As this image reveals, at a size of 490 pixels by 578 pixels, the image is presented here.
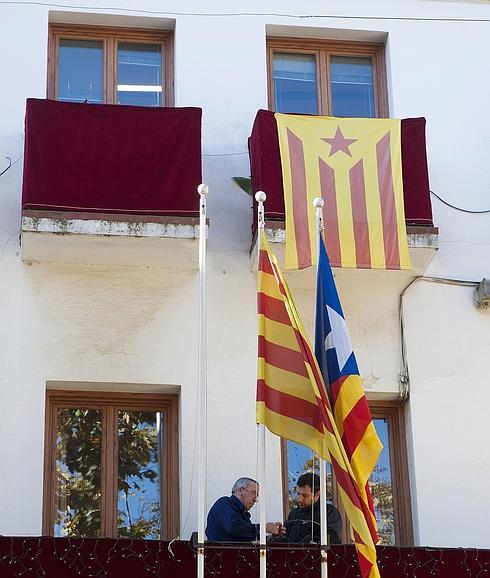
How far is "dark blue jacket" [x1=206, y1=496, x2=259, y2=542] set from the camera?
13.0 meters

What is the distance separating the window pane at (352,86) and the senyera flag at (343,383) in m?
3.29

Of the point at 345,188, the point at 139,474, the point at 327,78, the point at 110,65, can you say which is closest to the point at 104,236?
the point at 139,474

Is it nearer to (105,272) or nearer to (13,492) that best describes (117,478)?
(13,492)

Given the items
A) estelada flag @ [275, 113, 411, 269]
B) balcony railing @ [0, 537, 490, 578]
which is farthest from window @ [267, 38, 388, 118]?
balcony railing @ [0, 537, 490, 578]

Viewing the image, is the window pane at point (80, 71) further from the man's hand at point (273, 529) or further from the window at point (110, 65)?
the man's hand at point (273, 529)

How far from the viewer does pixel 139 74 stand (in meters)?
15.9

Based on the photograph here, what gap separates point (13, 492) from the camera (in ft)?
44.8

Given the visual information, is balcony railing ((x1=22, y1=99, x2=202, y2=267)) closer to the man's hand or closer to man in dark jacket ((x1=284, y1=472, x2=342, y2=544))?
man in dark jacket ((x1=284, y1=472, x2=342, y2=544))

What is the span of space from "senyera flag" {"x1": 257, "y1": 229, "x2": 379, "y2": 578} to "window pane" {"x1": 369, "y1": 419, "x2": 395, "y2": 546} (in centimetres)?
184

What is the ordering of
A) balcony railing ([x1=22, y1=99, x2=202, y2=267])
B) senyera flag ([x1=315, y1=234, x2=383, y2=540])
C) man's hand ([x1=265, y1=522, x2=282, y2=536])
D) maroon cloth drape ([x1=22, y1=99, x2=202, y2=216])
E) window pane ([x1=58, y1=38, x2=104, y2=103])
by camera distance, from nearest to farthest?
senyera flag ([x1=315, y1=234, x2=383, y2=540]), man's hand ([x1=265, y1=522, x2=282, y2=536]), balcony railing ([x1=22, y1=99, x2=202, y2=267]), maroon cloth drape ([x1=22, y1=99, x2=202, y2=216]), window pane ([x1=58, y1=38, x2=104, y2=103])

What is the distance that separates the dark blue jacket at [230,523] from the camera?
13039 millimetres

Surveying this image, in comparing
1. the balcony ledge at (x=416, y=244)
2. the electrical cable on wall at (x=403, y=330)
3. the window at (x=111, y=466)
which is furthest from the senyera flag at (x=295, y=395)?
the electrical cable on wall at (x=403, y=330)

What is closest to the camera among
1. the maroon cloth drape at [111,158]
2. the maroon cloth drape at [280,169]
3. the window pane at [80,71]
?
the maroon cloth drape at [111,158]

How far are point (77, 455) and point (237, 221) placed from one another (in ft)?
9.36
